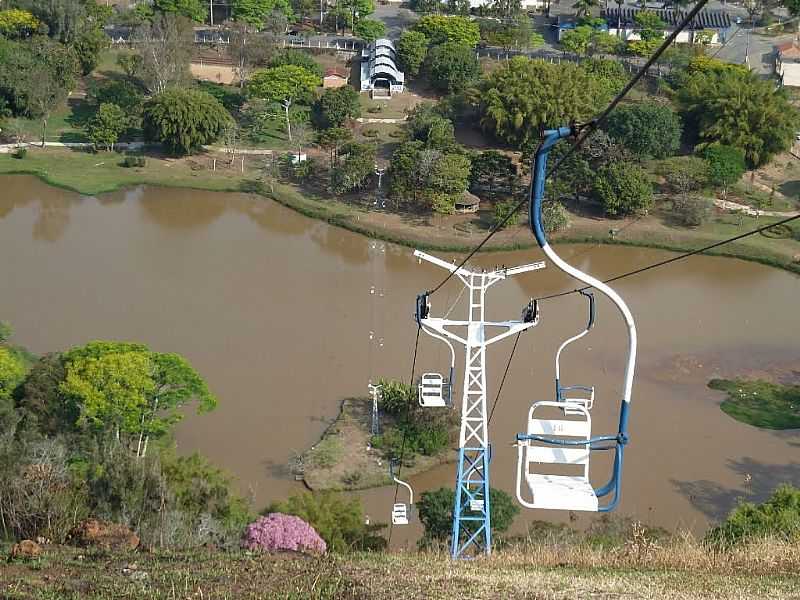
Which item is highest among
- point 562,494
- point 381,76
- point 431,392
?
point 381,76

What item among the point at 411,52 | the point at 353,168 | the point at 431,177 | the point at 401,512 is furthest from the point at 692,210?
the point at 401,512

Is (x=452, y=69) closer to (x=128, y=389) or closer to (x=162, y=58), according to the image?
(x=162, y=58)

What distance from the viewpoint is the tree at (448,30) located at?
130ft

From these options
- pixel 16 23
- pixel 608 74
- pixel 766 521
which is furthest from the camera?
pixel 16 23

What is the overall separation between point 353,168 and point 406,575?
20.0 m

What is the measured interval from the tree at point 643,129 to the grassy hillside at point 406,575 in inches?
839

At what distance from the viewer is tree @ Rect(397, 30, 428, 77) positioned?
3744 centimetres

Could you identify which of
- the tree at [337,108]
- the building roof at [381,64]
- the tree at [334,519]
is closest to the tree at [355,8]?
the building roof at [381,64]

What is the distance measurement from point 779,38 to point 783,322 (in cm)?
2638

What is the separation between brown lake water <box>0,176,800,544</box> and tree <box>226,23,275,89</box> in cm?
989

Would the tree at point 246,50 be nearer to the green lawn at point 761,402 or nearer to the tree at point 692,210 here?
the tree at point 692,210

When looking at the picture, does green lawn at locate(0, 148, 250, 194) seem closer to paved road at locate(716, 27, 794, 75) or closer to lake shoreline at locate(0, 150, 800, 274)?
lake shoreline at locate(0, 150, 800, 274)

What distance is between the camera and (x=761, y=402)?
1920 cm

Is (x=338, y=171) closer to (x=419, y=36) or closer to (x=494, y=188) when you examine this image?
(x=494, y=188)
